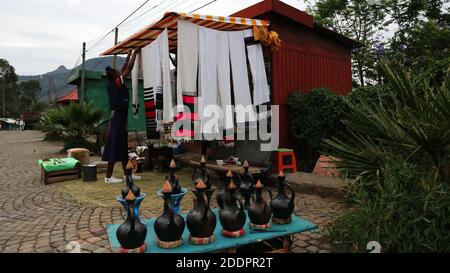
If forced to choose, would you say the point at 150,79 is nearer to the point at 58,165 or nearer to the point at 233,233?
the point at 58,165

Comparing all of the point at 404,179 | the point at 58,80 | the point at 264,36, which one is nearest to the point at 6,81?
the point at 264,36

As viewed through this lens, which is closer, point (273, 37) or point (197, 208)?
point (197, 208)

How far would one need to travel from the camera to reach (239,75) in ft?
16.3

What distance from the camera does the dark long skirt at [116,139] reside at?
6.00m

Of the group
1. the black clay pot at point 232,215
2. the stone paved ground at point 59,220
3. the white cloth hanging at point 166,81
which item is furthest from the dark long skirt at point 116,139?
the black clay pot at point 232,215

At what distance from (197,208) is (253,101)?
3.26 meters

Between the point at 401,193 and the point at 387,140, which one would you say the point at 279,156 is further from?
the point at 401,193

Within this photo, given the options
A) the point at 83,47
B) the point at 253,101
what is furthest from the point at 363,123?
the point at 83,47

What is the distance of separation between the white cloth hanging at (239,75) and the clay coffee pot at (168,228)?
3060 mm

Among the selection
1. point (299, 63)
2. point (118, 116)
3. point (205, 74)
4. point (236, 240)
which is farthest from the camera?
point (299, 63)

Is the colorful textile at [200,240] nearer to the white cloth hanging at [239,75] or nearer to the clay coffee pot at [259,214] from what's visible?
the clay coffee pot at [259,214]

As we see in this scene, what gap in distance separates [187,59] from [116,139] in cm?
245

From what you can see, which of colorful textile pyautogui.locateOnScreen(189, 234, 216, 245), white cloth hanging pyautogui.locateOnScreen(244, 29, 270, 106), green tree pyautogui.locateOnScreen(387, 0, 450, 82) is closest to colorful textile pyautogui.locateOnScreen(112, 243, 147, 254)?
colorful textile pyautogui.locateOnScreen(189, 234, 216, 245)

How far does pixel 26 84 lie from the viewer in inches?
2630
